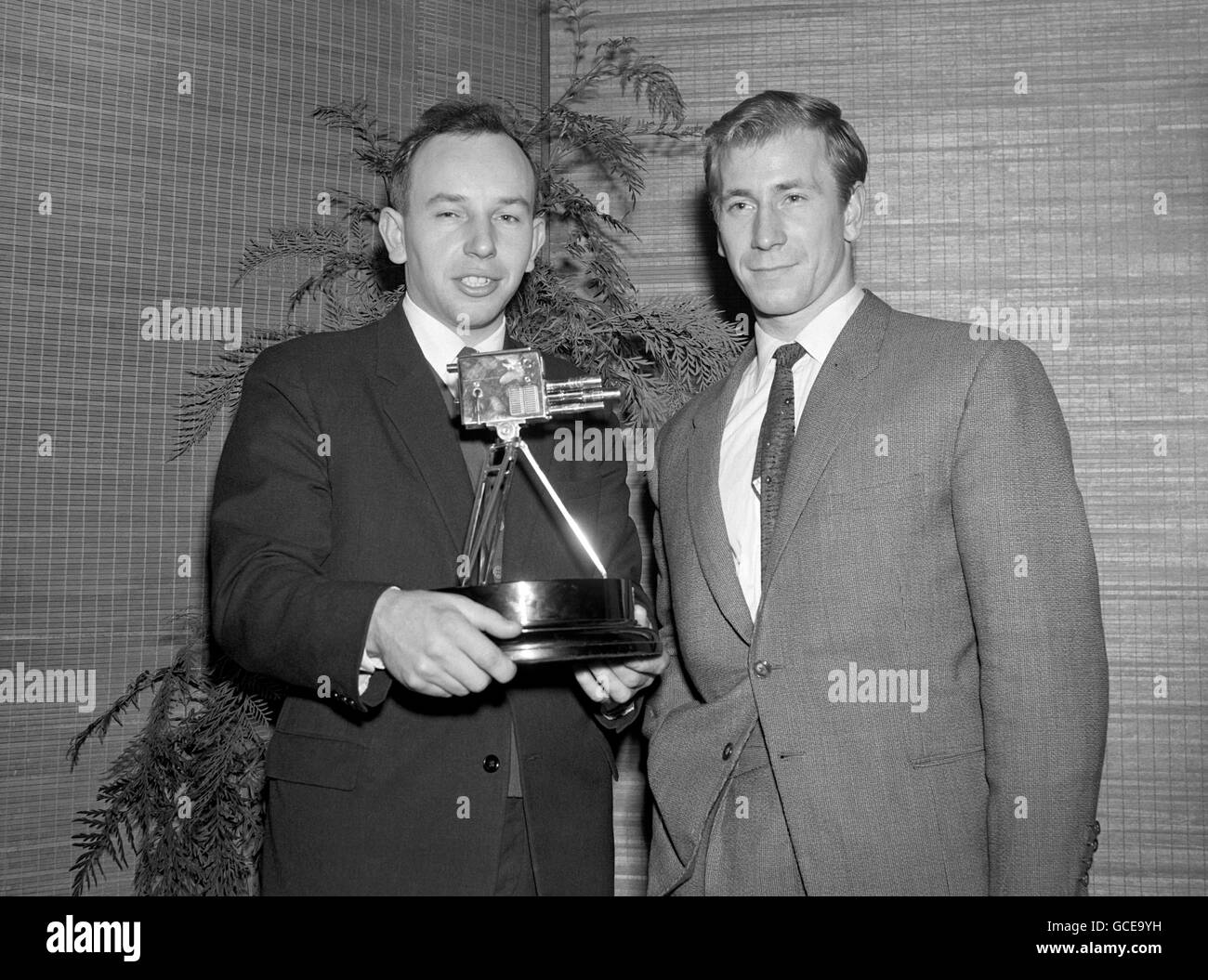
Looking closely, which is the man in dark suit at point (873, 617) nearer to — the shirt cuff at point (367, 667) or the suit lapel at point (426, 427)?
the suit lapel at point (426, 427)

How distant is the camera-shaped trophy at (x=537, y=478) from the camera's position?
1410 mm

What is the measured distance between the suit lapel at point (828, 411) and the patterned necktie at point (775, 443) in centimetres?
2

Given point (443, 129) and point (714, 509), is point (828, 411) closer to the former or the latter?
point (714, 509)

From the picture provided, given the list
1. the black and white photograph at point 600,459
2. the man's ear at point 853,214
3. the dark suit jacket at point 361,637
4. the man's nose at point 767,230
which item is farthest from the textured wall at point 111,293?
the man's ear at point 853,214

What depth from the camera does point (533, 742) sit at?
159 centimetres

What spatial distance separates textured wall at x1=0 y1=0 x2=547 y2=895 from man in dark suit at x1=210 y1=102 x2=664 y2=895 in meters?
0.90

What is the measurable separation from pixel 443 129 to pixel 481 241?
0.21 metres

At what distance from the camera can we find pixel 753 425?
1.89m

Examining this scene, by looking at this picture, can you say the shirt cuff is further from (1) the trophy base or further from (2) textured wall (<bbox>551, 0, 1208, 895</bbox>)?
(2) textured wall (<bbox>551, 0, 1208, 895</bbox>)

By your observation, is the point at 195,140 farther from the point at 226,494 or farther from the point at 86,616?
the point at 226,494

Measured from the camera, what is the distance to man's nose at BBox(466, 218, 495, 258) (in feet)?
5.55

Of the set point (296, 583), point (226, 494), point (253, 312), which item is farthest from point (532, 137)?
point (296, 583)

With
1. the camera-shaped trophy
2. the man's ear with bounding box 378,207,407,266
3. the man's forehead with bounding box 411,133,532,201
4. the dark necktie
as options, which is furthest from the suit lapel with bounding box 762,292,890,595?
the man's ear with bounding box 378,207,407,266

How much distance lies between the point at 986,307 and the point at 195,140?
2.09 meters
